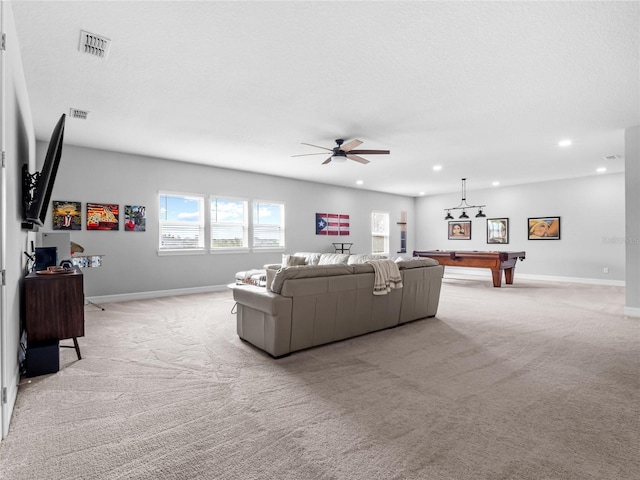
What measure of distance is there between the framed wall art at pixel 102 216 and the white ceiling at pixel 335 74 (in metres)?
1.07

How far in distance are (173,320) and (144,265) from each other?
229 cm

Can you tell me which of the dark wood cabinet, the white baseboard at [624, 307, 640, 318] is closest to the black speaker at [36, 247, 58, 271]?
the dark wood cabinet

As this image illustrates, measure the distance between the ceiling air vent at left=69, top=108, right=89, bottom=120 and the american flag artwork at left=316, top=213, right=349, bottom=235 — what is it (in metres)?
6.04

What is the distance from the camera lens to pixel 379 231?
11.7 m

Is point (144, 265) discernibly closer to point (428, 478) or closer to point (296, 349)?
point (296, 349)

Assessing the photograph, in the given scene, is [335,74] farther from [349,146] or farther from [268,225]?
[268,225]

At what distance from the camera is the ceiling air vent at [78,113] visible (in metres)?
4.34

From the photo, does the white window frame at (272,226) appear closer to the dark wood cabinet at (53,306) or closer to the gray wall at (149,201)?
the gray wall at (149,201)

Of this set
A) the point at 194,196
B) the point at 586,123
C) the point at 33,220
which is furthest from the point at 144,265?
the point at 586,123

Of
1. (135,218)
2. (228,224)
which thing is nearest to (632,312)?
(228,224)

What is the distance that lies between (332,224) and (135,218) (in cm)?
526

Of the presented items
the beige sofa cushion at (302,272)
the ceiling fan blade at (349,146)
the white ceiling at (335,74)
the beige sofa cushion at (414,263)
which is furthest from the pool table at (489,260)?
the beige sofa cushion at (302,272)

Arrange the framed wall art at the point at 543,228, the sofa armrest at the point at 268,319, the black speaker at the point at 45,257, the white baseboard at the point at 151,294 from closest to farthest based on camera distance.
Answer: the sofa armrest at the point at 268,319 → the black speaker at the point at 45,257 → the white baseboard at the point at 151,294 → the framed wall art at the point at 543,228

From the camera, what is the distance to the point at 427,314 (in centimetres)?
500
